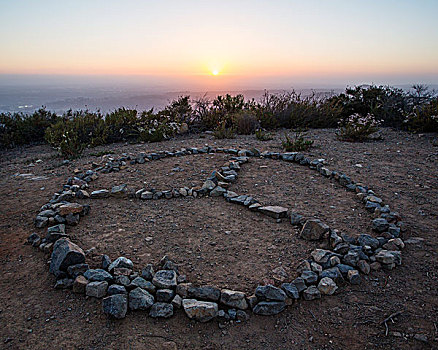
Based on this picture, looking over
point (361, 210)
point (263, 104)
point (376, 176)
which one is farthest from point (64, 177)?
point (263, 104)

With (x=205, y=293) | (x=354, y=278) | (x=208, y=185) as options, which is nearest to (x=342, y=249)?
(x=354, y=278)

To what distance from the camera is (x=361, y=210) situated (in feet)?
14.6

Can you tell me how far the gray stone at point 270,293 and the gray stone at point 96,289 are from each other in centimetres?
128

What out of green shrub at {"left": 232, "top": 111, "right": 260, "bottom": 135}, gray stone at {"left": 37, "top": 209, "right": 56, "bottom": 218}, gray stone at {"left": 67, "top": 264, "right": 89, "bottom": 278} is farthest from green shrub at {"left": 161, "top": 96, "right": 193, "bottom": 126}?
gray stone at {"left": 67, "top": 264, "right": 89, "bottom": 278}

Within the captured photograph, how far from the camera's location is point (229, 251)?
3.59m

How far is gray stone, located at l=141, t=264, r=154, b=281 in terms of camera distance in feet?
9.94

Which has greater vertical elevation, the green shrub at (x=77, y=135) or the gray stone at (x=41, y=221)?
the green shrub at (x=77, y=135)

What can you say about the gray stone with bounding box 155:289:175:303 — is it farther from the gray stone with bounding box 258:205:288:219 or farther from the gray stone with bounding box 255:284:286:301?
the gray stone with bounding box 258:205:288:219

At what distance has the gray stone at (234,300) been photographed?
2732 mm

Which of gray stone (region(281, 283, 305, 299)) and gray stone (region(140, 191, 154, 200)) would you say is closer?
gray stone (region(281, 283, 305, 299))

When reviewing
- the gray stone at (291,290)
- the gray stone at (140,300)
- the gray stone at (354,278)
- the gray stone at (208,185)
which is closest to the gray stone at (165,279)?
the gray stone at (140,300)

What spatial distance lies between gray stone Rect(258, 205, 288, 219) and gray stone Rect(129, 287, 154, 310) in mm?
2002

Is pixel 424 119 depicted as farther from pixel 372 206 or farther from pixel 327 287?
pixel 327 287

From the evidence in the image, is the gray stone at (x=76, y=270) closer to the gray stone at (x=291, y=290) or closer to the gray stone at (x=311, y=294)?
the gray stone at (x=291, y=290)
